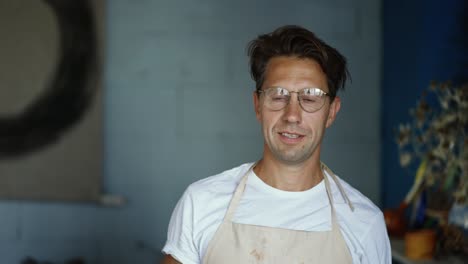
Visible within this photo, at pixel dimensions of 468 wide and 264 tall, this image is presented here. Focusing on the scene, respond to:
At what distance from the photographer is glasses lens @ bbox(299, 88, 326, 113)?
4.29 ft

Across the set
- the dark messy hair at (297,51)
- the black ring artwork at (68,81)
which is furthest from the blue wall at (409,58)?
the black ring artwork at (68,81)

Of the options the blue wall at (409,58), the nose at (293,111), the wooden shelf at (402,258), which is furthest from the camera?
the blue wall at (409,58)

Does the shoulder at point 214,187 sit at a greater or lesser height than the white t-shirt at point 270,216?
greater

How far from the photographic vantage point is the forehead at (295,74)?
4.31ft

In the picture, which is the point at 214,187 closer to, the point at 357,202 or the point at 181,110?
the point at 357,202

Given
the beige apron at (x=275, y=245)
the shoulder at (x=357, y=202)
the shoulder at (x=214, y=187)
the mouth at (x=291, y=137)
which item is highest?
the mouth at (x=291, y=137)

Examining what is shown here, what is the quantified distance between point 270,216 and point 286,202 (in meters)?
0.06

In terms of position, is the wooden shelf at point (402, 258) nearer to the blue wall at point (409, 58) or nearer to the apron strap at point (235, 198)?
the blue wall at point (409, 58)

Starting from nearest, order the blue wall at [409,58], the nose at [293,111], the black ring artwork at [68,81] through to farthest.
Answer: the nose at [293,111]
the blue wall at [409,58]
the black ring artwork at [68,81]

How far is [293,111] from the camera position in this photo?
4.24ft

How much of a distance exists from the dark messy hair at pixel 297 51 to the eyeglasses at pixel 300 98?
0.18ft

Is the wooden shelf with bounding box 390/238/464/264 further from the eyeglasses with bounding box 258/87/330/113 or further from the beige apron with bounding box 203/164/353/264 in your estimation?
the eyeglasses with bounding box 258/87/330/113

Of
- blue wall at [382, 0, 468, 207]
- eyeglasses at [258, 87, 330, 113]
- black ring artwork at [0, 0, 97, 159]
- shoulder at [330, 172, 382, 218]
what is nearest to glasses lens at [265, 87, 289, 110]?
eyeglasses at [258, 87, 330, 113]

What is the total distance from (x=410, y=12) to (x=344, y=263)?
134 centimetres
